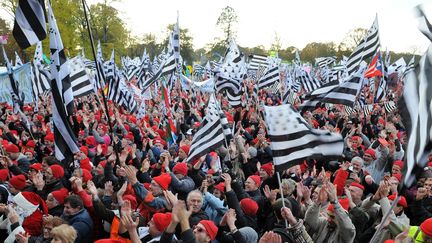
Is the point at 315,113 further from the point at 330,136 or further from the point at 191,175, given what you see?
the point at 330,136

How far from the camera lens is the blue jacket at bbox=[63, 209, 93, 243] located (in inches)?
183

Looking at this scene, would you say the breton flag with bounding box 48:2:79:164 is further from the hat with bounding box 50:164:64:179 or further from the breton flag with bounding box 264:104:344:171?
the breton flag with bounding box 264:104:344:171

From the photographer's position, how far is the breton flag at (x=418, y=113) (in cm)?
263

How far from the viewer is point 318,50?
69000 millimetres

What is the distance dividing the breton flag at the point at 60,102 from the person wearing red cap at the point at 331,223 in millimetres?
Answer: 3349

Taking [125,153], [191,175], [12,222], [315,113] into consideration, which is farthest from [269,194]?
[315,113]

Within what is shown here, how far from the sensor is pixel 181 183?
6.37 meters

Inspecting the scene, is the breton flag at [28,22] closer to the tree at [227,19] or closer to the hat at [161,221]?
the hat at [161,221]

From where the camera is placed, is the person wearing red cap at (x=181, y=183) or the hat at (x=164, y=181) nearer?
the hat at (x=164, y=181)

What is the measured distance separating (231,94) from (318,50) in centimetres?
5931

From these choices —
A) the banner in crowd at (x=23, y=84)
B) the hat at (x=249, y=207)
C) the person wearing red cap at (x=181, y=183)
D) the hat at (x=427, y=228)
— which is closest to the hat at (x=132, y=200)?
the person wearing red cap at (x=181, y=183)

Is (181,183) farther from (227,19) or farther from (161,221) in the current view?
(227,19)

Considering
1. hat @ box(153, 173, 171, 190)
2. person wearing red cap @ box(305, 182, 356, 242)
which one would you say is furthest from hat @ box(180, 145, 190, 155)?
person wearing red cap @ box(305, 182, 356, 242)

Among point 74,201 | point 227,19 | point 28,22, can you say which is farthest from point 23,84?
point 227,19
